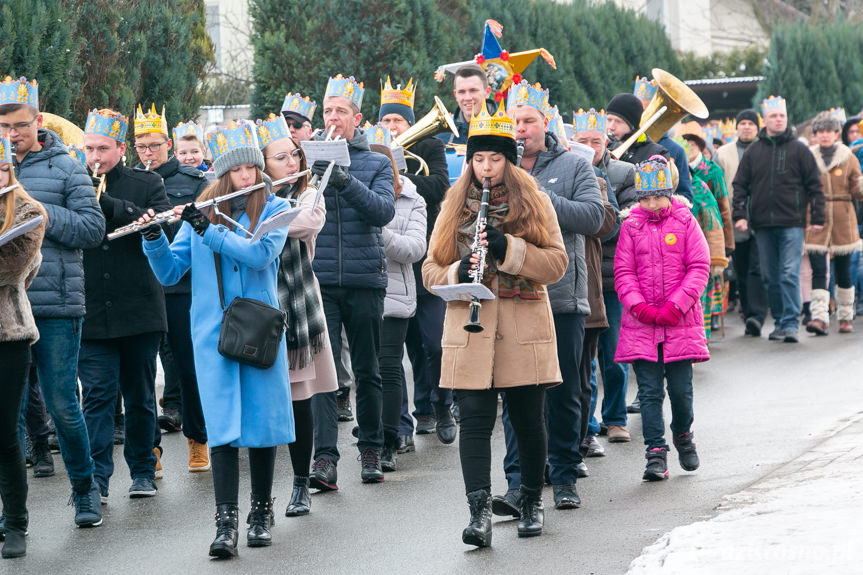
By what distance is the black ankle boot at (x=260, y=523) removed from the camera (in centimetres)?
698

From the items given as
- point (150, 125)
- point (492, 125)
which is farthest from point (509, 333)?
point (150, 125)

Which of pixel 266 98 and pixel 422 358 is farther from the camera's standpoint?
pixel 266 98

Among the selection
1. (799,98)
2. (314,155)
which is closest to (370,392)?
(314,155)

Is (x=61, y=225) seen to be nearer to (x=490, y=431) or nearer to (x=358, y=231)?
(x=358, y=231)

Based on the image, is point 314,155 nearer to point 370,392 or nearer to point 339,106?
point 339,106

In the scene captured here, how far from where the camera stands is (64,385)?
24.7 ft

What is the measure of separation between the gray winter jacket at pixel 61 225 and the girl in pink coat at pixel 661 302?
311 centimetres

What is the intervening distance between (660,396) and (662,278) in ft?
2.29

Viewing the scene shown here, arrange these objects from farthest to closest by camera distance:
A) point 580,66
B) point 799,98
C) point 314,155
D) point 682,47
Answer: point 682,47 → point 799,98 → point 580,66 → point 314,155

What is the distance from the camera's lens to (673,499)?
7.64 meters

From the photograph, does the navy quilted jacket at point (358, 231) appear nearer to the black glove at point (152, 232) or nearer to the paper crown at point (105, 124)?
the paper crown at point (105, 124)

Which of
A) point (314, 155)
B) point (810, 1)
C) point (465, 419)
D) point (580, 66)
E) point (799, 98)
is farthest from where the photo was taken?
point (810, 1)

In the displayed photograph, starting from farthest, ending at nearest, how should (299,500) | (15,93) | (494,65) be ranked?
1. (494,65)
2. (15,93)
3. (299,500)

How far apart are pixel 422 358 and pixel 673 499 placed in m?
3.17
